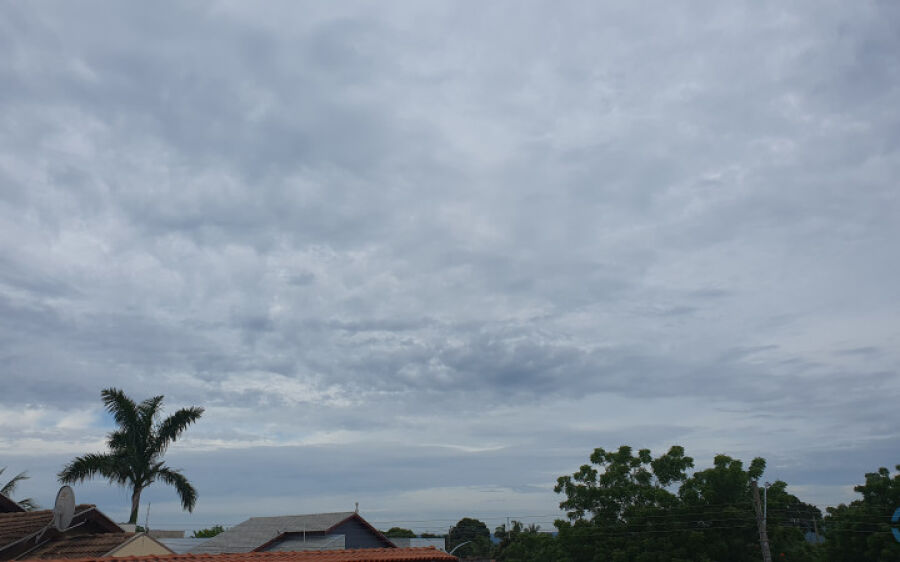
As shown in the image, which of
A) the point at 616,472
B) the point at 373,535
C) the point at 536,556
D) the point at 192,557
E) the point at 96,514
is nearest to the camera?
the point at 192,557

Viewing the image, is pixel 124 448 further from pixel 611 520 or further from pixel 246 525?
pixel 611 520

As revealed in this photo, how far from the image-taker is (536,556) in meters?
53.8

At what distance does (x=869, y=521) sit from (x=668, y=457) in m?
13.0

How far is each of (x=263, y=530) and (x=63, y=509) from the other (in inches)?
953

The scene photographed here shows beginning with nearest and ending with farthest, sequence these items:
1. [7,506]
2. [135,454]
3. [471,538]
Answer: [7,506]
[135,454]
[471,538]

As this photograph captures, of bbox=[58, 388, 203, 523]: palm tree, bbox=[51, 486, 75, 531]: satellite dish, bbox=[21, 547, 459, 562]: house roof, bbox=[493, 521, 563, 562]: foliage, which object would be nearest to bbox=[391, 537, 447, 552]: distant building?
bbox=[493, 521, 563, 562]: foliage

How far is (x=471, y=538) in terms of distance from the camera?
112 metres

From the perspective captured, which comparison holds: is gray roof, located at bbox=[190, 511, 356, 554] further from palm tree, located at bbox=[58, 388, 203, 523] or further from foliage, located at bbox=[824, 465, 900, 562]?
foliage, located at bbox=[824, 465, 900, 562]

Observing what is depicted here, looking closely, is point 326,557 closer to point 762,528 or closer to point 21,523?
point 21,523

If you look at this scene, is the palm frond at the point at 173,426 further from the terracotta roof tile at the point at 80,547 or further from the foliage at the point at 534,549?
the foliage at the point at 534,549

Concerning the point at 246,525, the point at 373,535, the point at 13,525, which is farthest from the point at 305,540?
the point at 13,525

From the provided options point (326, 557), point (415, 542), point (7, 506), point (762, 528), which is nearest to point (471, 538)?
point (415, 542)

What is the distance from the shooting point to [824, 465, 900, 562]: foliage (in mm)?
35844

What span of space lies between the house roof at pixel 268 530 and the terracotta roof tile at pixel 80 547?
18726 millimetres
